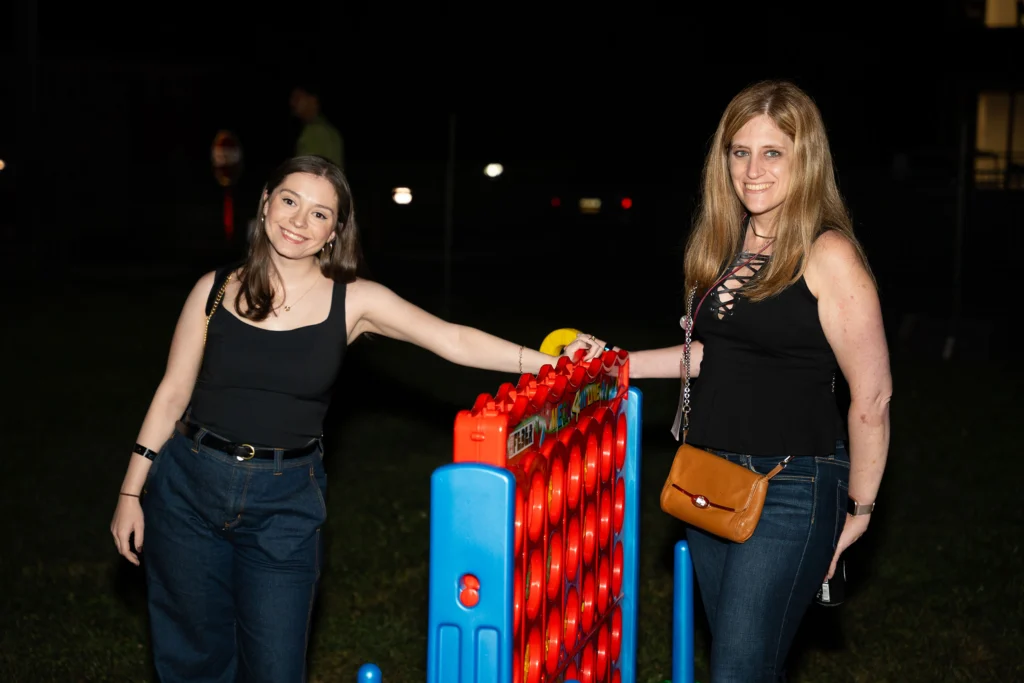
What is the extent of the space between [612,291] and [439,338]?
16685mm

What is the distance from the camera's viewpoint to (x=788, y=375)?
10.9ft

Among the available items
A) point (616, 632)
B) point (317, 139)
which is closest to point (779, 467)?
point (616, 632)

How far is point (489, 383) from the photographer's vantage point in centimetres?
1152

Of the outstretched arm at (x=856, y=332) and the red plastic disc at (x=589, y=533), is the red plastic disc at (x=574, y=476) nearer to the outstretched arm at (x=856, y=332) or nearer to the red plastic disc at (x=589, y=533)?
the red plastic disc at (x=589, y=533)

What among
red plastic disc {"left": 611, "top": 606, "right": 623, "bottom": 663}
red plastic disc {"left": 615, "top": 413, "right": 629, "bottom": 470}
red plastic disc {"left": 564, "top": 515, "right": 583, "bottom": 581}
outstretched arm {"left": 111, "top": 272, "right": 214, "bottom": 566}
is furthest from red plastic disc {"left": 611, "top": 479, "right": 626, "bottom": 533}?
outstretched arm {"left": 111, "top": 272, "right": 214, "bottom": 566}

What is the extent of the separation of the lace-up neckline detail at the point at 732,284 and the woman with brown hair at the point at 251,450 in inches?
39.2

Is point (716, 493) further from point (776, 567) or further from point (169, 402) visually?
point (169, 402)

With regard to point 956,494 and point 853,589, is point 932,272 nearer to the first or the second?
point 956,494

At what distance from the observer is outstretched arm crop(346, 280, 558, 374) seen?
3719 millimetres

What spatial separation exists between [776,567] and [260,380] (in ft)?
4.97

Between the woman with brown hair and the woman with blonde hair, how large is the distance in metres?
1.10

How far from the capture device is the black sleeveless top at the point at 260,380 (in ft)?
11.5

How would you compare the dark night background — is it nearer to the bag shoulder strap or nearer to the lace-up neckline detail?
the lace-up neckline detail

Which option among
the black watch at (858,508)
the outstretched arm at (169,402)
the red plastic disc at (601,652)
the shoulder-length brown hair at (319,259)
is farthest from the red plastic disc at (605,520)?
the outstretched arm at (169,402)
